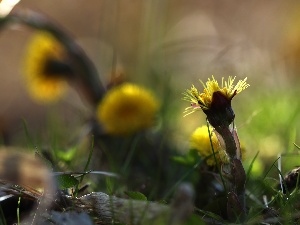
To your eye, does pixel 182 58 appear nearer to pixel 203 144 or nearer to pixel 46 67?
pixel 46 67

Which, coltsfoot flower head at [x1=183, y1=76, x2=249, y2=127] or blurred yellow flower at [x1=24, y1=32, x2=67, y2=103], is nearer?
coltsfoot flower head at [x1=183, y1=76, x2=249, y2=127]

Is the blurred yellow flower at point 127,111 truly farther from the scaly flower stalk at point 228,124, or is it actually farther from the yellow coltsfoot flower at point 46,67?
the scaly flower stalk at point 228,124

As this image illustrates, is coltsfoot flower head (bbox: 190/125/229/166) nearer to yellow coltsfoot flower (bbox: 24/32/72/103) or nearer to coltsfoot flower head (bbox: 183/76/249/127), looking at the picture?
coltsfoot flower head (bbox: 183/76/249/127)

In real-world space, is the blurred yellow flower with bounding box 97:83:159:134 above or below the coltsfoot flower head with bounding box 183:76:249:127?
below

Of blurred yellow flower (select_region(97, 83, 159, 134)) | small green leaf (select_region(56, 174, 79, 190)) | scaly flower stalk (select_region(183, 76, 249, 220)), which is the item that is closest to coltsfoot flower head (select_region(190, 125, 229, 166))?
scaly flower stalk (select_region(183, 76, 249, 220))

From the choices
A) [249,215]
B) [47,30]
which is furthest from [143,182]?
[47,30]

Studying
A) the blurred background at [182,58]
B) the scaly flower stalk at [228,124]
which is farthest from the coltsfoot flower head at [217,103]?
the blurred background at [182,58]
